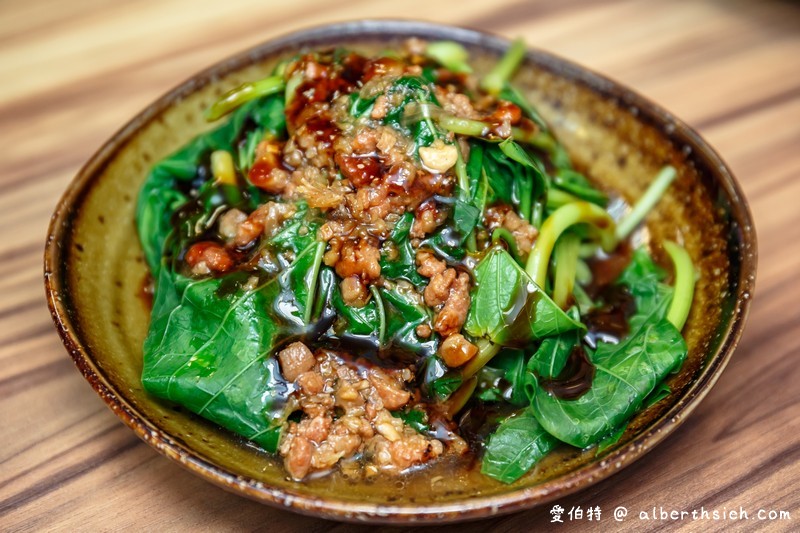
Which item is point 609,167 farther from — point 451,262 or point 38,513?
point 38,513

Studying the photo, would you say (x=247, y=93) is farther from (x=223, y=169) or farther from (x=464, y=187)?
(x=464, y=187)

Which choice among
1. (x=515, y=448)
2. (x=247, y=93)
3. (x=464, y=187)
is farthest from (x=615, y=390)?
(x=247, y=93)

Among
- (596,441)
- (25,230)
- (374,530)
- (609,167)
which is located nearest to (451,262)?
(596,441)

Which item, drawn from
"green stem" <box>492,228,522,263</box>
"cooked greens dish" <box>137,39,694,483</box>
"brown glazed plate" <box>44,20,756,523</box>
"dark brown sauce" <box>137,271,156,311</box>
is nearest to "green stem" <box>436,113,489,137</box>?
"cooked greens dish" <box>137,39,694,483</box>

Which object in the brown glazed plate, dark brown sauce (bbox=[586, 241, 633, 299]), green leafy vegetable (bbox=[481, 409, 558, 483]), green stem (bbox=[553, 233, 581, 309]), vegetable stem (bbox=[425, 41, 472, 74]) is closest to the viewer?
the brown glazed plate

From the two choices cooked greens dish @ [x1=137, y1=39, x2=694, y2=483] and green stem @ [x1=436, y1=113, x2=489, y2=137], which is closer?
cooked greens dish @ [x1=137, y1=39, x2=694, y2=483]

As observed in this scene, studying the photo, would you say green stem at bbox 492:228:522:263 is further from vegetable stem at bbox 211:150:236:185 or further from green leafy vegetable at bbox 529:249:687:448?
vegetable stem at bbox 211:150:236:185

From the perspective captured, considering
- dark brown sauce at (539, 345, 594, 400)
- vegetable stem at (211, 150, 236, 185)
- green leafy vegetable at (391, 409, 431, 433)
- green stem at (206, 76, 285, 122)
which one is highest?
green stem at (206, 76, 285, 122)

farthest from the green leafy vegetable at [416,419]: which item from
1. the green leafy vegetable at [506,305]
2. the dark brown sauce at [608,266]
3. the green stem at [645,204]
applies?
the green stem at [645,204]
